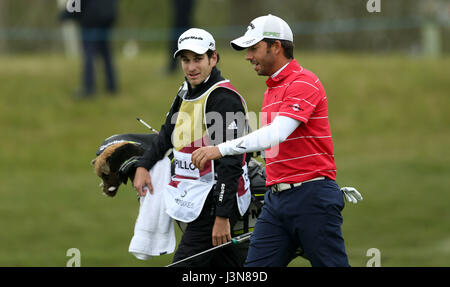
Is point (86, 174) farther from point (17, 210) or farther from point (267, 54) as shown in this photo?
point (267, 54)

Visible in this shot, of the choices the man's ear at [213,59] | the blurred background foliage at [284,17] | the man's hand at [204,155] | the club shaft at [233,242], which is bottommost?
the club shaft at [233,242]

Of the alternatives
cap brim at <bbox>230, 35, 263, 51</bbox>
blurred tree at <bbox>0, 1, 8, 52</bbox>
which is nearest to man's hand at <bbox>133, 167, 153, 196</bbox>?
cap brim at <bbox>230, 35, 263, 51</bbox>

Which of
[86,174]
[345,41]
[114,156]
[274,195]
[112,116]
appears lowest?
[274,195]

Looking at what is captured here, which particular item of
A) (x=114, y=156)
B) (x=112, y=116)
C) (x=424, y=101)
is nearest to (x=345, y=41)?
(x=424, y=101)

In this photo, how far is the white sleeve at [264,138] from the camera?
16.9 ft

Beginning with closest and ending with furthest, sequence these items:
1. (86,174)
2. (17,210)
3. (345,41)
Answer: (17,210)
(86,174)
(345,41)

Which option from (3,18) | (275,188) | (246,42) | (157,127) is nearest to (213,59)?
(246,42)

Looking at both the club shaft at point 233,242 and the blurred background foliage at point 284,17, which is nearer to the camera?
the club shaft at point 233,242

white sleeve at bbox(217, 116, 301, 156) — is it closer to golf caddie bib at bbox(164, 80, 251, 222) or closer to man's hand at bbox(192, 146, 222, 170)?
man's hand at bbox(192, 146, 222, 170)

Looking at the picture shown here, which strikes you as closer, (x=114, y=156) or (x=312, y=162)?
(x=312, y=162)

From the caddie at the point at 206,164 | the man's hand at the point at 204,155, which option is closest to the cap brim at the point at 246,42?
the caddie at the point at 206,164

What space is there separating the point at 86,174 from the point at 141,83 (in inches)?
136

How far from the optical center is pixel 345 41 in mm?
36781

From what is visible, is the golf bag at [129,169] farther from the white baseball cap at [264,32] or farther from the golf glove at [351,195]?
the white baseball cap at [264,32]
